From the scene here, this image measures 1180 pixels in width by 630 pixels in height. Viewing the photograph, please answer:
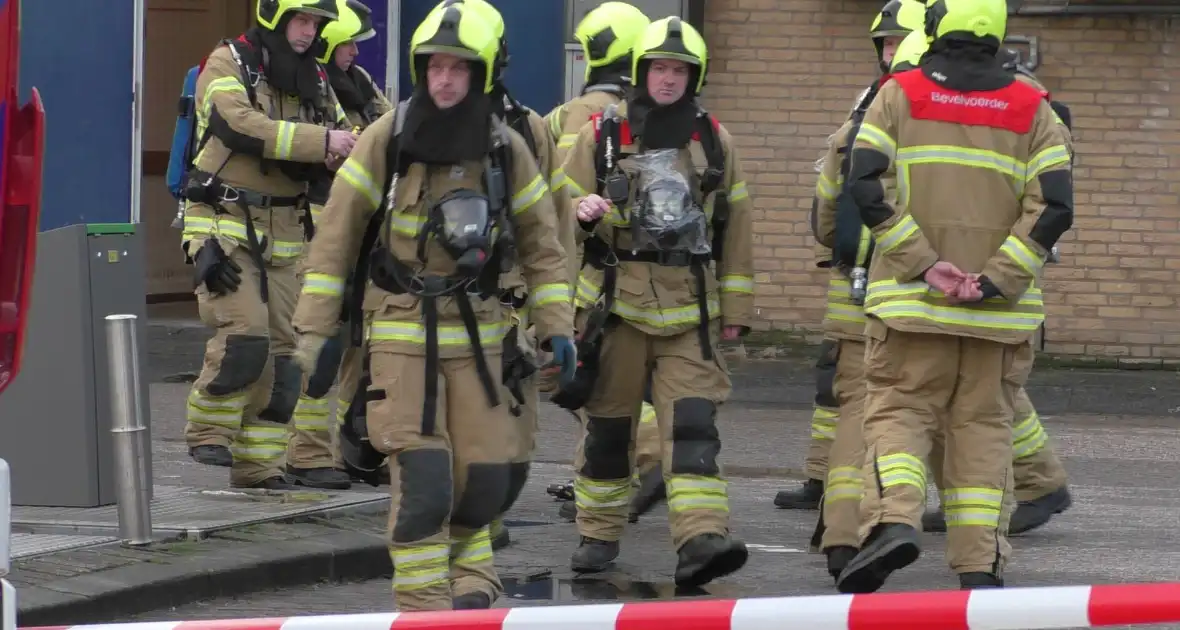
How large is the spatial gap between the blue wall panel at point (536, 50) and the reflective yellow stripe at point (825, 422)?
6014mm

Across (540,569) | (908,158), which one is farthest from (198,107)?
(908,158)

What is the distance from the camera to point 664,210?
7559 mm

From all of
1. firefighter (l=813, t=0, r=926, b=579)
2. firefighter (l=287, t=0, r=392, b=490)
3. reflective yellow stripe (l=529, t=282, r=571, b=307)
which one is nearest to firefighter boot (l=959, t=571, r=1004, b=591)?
firefighter (l=813, t=0, r=926, b=579)

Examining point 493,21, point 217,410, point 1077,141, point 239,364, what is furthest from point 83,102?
point 493,21

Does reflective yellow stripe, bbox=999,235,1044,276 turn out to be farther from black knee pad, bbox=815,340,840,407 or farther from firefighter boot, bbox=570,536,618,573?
black knee pad, bbox=815,340,840,407

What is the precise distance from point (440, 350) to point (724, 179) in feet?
5.65

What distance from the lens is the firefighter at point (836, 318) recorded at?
7.98 m

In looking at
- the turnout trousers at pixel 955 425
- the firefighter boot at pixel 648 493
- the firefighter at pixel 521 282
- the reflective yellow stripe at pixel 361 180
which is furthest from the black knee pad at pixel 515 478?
the firefighter boot at pixel 648 493

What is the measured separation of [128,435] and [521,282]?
1549 mm

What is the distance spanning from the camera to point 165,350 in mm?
14500

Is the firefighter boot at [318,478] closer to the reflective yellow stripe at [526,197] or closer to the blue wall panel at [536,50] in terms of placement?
the reflective yellow stripe at [526,197]

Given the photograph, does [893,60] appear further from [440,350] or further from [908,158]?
[440,350]

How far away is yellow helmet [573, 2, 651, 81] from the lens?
8.62m

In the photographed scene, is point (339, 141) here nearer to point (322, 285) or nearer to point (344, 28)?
point (344, 28)
